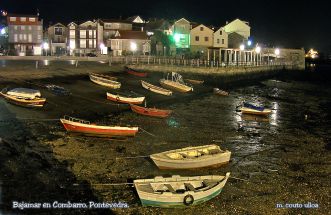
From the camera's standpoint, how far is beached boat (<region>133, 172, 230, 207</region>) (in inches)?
679

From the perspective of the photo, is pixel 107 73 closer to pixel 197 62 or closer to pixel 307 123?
pixel 197 62

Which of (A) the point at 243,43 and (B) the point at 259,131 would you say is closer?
(B) the point at 259,131

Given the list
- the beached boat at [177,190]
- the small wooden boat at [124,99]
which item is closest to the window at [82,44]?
the small wooden boat at [124,99]

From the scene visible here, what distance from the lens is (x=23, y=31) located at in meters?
96.1

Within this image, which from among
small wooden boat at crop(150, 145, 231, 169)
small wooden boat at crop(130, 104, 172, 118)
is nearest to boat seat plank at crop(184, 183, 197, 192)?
small wooden boat at crop(150, 145, 231, 169)

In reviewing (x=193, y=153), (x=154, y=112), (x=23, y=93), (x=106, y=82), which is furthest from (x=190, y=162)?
(x=106, y=82)

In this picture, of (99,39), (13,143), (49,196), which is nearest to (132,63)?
(99,39)

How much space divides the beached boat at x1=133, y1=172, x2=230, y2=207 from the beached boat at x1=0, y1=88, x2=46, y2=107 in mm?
20392

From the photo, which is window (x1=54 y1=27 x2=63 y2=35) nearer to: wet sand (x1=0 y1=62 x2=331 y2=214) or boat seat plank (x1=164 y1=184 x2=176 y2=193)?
wet sand (x1=0 y1=62 x2=331 y2=214)

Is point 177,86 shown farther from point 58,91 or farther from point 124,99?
point 58,91

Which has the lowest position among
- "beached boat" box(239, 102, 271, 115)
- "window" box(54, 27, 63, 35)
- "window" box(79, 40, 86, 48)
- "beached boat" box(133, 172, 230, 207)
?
"beached boat" box(133, 172, 230, 207)

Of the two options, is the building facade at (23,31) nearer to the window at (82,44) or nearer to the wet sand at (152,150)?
the window at (82,44)

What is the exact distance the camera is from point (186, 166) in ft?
73.4

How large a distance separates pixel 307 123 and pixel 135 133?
731 inches
